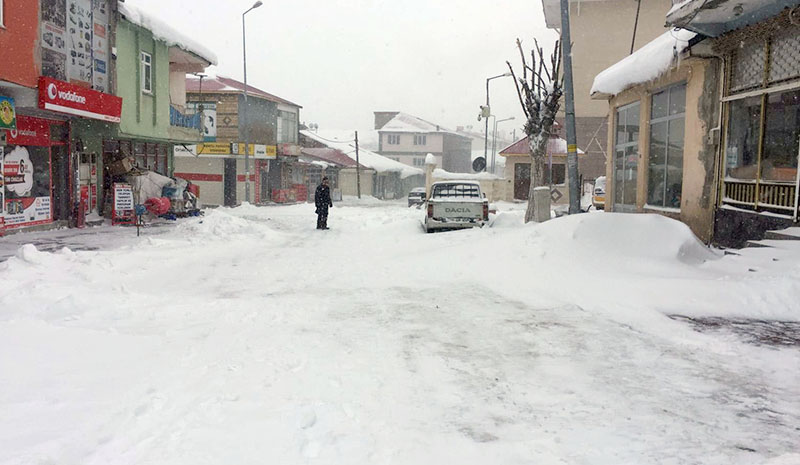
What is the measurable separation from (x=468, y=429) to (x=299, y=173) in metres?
46.5

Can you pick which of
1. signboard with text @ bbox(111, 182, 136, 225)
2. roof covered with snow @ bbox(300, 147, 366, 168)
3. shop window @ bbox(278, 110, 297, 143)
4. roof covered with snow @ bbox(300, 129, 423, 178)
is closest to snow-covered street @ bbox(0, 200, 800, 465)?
signboard with text @ bbox(111, 182, 136, 225)

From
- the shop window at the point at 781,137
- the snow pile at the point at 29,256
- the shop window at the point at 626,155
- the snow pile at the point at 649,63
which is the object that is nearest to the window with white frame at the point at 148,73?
the snow pile at the point at 29,256

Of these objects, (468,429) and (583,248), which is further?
(583,248)

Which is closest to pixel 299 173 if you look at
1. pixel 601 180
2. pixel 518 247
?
pixel 601 180

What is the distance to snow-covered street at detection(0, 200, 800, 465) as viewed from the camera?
11.8ft

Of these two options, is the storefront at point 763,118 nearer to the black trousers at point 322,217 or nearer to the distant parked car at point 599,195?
the black trousers at point 322,217

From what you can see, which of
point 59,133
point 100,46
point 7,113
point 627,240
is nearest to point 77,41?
point 100,46

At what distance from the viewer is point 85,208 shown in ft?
64.6

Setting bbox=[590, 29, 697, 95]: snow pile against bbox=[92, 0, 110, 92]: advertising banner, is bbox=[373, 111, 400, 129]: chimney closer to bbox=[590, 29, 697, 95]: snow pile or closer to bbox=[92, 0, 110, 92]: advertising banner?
bbox=[92, 0, 110, 92]: advertising banner

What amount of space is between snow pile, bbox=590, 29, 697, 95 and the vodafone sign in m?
13.9

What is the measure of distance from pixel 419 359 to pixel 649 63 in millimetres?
10888

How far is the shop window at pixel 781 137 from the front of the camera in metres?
9.85

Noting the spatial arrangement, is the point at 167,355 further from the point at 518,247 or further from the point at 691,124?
the point at 691,124

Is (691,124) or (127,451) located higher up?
(691,124)
